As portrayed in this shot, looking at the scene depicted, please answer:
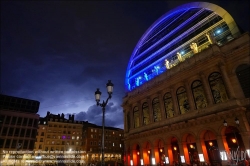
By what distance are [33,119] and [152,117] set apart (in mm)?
42565

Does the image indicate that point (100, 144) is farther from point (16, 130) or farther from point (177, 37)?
point (177, 37)

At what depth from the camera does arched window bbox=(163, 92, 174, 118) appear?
2948cm

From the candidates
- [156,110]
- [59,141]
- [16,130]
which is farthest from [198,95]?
[59,141]

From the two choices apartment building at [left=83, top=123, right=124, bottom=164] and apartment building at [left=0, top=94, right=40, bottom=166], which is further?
apartment building at [left=83, top=123, right=124, bottom=164]

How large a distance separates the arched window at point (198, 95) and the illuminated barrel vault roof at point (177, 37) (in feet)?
18.3

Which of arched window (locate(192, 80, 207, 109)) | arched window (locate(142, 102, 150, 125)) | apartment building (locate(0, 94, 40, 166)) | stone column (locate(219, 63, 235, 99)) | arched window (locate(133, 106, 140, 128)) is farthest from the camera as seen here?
apartment building (locate(0, 94, 40, 166))

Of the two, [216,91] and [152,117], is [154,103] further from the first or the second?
[216,91]

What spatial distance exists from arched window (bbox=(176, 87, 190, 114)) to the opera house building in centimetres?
17

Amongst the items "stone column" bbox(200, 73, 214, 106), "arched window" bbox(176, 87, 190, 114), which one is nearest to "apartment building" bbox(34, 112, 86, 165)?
"arched window" bbox(176, 87, 190, 114)

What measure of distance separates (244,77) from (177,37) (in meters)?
16.8

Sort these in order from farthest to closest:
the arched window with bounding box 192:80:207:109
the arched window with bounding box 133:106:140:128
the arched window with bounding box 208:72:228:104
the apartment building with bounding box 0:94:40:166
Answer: the apartment building with bounding box 0:94:40:166 < the arched window with bounding box 133:106:140:128 < the arched window with bounding box 192:80:207:109 < the arched window with bounding box 208:72:228:104

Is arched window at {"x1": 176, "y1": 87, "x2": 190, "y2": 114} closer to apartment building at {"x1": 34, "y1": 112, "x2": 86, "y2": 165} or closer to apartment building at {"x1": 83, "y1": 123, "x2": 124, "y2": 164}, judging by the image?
apartment building at {"x1": 83, "y1": 123, "x2": 124, "y2": 164}

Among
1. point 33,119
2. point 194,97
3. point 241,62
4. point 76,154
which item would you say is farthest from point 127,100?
point 76,154

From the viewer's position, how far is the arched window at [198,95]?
2522cm
